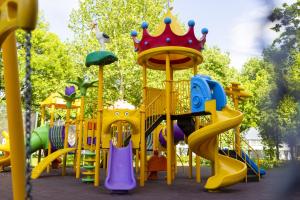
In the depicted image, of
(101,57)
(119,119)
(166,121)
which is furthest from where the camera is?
(166,121)

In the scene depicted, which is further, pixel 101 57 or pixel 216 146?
pixel 101 57

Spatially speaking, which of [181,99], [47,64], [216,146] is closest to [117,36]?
[47,64]

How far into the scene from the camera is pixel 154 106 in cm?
1105

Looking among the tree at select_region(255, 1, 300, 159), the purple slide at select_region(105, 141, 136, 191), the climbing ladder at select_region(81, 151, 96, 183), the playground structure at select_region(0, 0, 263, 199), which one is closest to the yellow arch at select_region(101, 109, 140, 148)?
the playground structure at select_region(0, 0, 263, 199)

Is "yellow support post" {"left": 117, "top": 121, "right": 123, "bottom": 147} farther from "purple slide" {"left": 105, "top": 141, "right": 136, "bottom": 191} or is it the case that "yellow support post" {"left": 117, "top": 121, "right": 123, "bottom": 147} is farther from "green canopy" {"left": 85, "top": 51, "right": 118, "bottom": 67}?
"green canopy" {"left": 85, "top": 51, "right": 118, "bottom": 67}

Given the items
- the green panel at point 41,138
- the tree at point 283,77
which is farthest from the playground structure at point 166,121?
the tree at point 283,77

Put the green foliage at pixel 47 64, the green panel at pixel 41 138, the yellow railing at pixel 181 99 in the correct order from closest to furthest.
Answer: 1. the yellow railing at pixel 181 99
2. the green panel at pixel 41 138
3. the green foliage at pixel 47 64

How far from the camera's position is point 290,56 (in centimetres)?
108

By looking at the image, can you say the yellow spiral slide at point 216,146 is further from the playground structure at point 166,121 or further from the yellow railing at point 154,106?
the yellow railing at point 154,106

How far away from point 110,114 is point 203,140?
9.09 feet

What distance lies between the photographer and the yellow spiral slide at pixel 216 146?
8.38 metres

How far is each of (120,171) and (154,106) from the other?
2.86 m

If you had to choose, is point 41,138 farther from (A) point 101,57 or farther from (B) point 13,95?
(B) point 13,95

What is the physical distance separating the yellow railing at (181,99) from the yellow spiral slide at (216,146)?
166 cm
